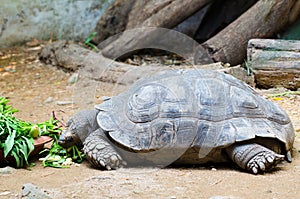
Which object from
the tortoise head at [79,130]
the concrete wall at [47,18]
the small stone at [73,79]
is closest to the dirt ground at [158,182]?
the tortoise head at [79,130]

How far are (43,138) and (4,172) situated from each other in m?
0.51

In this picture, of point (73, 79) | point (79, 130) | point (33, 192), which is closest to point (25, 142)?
point (79, 130)

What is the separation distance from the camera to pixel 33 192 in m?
3.03

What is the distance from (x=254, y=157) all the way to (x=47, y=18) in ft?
20.6

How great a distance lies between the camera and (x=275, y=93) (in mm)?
5805

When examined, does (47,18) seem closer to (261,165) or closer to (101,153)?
(101,153)

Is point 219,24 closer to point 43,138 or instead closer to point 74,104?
point 74,104

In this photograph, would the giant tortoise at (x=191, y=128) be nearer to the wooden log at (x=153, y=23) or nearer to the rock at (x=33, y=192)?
the rock at (x=33, y=192)

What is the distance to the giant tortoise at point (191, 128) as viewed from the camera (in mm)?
3602

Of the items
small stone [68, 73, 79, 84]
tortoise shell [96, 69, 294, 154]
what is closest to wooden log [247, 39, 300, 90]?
tortoise shell [96, 69, 294, 154]

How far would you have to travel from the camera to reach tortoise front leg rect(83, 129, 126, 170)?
3672 millimetres

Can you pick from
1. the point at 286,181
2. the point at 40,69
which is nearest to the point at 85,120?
the point at 286,181

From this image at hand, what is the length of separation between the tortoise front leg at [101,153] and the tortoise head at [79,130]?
18cm

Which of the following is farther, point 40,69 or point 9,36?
point 9,36
